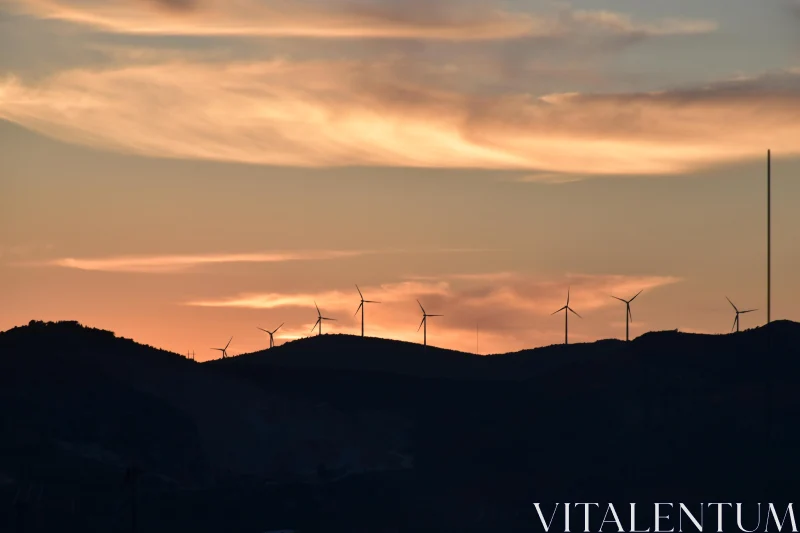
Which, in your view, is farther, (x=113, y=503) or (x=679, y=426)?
(x=679, y=426)

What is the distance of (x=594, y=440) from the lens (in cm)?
19138

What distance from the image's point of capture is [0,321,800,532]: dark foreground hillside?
5950 inches

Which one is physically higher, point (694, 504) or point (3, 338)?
point (3, 338)

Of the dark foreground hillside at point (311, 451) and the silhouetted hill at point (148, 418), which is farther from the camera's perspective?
the silhouetted hill at point (148, 418)

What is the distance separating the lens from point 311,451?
597ft

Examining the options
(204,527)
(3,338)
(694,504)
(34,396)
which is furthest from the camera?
(3,338)

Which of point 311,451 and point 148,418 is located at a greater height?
point 148,418

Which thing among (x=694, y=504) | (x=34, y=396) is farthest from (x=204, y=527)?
(x=694, y=504)

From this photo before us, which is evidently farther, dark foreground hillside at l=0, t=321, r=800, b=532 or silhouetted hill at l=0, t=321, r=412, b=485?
silhouetted hill at l=0, t=321, r=412, b=485

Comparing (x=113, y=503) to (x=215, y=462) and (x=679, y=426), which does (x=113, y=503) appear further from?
(x=679, y=426)

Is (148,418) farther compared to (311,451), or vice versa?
(311,451)

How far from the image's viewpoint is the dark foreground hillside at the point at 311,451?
15112cm

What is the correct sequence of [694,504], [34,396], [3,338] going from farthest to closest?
[3,338], [34,396], [694,504]

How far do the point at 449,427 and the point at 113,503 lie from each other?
56.9 metres
